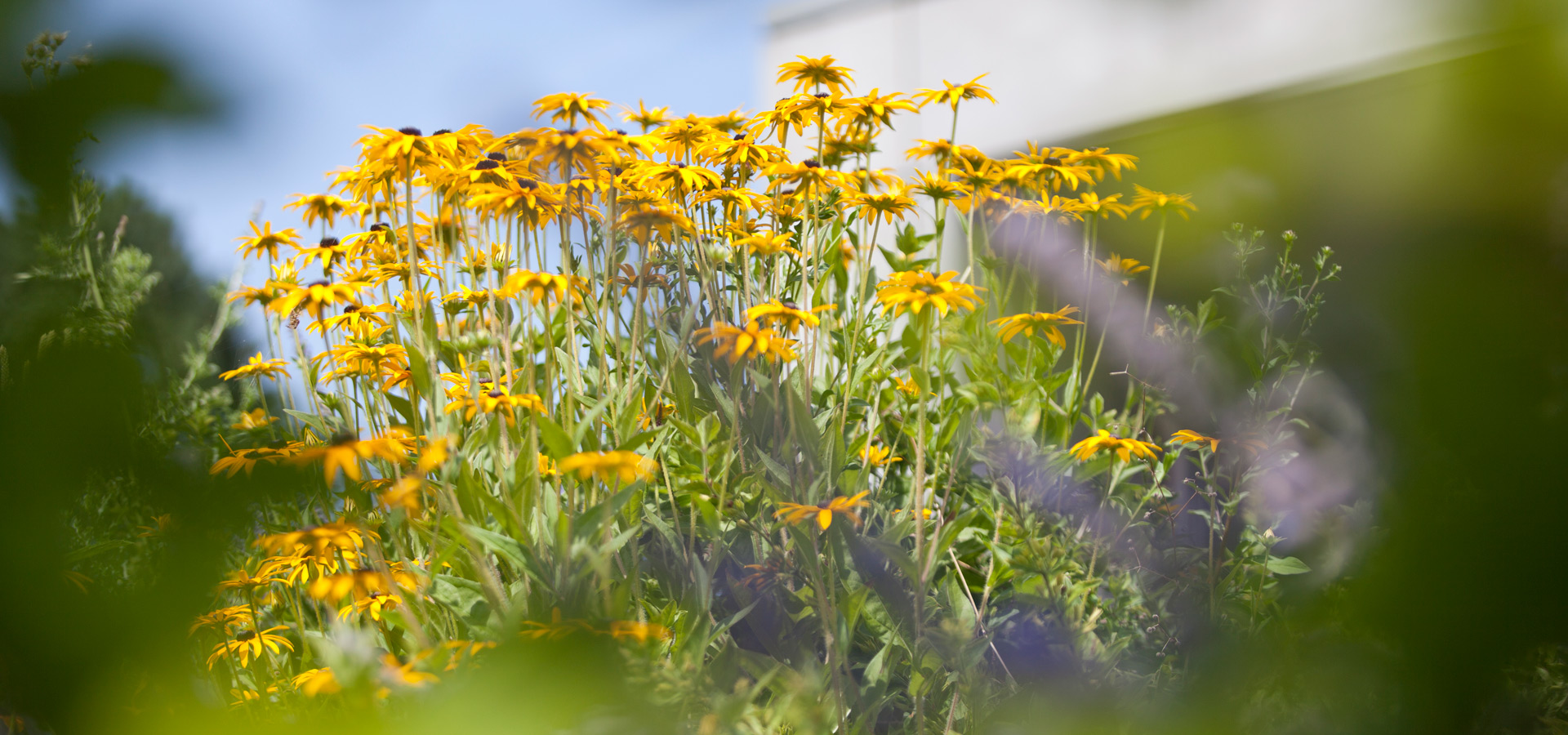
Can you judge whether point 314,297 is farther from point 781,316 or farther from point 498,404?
point 781,316

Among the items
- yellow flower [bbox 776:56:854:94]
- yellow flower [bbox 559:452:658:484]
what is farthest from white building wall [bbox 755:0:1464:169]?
yellow flower [bbox 559:452:658:484]

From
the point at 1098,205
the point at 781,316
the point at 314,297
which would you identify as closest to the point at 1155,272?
the point at 1098,205

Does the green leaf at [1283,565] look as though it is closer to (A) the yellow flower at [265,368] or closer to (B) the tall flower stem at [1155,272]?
(B) the tall flower stem at [1155,272]

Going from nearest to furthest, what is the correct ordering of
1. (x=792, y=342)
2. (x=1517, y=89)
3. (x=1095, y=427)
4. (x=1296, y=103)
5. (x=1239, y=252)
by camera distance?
(x=1517, y=89) → (x=1239, y=252) → (x=792, y=342) → (x=1095, y=427) → (x=1296, y=103)

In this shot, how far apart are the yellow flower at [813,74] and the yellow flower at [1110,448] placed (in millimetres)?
403

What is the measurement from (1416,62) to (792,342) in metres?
0.63

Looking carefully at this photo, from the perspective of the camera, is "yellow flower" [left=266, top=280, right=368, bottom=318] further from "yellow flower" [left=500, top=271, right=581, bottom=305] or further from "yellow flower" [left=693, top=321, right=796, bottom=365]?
"yellow flower" [left=693, top=321, right=796, bottom=365]

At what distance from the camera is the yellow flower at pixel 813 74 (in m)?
0.85

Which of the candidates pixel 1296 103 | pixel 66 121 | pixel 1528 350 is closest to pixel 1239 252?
pixel 1296 103

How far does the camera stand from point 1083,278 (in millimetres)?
1039

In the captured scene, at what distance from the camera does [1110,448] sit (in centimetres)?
79

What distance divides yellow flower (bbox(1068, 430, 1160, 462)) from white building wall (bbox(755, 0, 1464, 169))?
12.3 inches

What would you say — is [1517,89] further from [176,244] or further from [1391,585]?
[176,244]

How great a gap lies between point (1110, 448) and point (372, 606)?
63 centimetres
